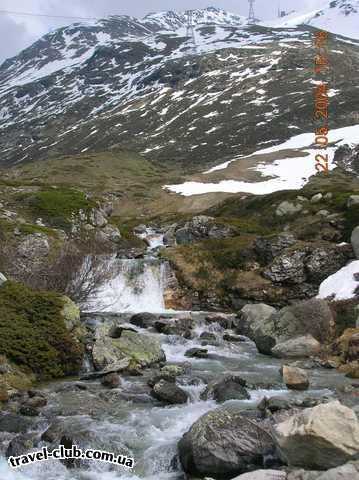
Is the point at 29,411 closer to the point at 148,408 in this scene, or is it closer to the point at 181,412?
the point at 148,408

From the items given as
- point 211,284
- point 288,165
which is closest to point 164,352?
point 211,284

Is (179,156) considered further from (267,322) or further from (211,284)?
(267,322)

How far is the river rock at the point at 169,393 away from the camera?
18.5 metres

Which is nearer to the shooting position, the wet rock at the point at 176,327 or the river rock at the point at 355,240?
the wet rock at the point at 176,327

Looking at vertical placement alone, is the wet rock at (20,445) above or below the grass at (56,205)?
above

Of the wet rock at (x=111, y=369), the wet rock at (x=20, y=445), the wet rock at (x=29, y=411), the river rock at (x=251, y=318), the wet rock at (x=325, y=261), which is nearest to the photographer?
the wet rock at (x=20, y=445)

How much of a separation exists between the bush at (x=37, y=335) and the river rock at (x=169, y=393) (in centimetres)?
515

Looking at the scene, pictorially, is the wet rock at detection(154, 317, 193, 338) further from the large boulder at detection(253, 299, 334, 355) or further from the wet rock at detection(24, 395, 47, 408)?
the wet rock at detection(24, 395, 47, 408)

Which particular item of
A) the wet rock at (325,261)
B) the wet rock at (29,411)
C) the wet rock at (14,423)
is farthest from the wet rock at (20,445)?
the wet rock at (325,261)

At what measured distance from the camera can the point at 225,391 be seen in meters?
19.0

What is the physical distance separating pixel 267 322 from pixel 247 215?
35858 mm

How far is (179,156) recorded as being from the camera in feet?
548

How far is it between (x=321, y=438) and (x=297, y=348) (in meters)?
15.3

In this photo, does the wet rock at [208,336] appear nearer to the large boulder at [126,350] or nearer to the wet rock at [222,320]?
the wet rock at [222,320]
